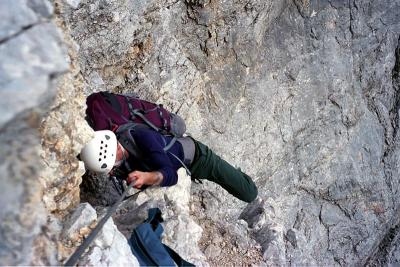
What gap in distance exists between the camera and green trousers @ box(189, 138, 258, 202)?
6.59 m

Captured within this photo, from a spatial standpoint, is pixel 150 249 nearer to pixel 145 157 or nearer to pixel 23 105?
pixel 145 157

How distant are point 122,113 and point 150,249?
173 centimetres

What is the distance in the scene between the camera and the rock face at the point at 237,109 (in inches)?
119

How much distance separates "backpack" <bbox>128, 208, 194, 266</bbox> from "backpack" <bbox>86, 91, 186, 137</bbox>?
4.28 feet

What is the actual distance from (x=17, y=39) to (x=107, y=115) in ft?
9.53

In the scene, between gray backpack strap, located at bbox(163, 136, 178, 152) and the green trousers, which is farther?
the green trousers

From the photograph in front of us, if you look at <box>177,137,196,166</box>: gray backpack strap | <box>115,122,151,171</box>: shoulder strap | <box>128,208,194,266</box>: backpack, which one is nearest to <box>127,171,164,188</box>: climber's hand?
<box>115,122,151,171</box>: shoulder strap

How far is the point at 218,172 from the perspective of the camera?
6797mm

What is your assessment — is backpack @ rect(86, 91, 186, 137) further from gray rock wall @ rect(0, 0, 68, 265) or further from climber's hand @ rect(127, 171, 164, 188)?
gray rock wall @ rect(0, 0, 68, 265)

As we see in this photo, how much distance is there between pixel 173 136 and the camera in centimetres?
626

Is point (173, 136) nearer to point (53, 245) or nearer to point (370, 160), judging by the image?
point (53, 245)

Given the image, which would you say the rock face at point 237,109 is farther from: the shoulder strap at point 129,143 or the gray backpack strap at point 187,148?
the shoulder strap at point 129,143

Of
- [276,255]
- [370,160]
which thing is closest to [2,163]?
[276,255]

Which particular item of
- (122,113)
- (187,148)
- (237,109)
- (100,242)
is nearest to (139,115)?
(122,113)
